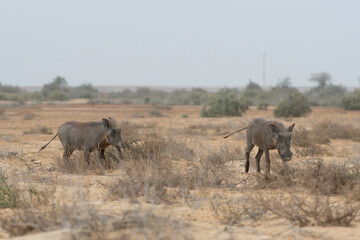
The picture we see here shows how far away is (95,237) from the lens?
4492mm

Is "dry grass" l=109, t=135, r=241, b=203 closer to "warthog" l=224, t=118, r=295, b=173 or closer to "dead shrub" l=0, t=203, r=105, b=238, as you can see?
"dead shrub" l=0, t=203, r=105, b=238

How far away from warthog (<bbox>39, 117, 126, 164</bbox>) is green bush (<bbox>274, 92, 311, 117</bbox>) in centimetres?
2375

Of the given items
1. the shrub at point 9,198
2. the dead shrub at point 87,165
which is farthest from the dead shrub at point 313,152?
the shrub at point 9,198

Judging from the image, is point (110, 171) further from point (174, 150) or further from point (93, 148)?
point (174, 150)

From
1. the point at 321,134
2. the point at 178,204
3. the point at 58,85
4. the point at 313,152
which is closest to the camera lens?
the point at 178,204

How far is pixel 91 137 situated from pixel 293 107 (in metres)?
24.7

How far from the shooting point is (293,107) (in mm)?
33250

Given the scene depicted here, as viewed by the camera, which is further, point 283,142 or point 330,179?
point 283,142

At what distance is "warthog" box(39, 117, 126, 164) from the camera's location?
1038 centimetres

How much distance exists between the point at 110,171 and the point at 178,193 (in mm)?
3429

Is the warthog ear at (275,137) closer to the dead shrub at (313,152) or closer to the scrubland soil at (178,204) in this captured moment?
the scrubland soil at (178,204)

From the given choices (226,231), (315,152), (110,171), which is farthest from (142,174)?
(315,152)

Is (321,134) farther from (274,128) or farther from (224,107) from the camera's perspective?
(224,107)

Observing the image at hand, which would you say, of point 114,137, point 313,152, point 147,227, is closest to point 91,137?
point 114,137
